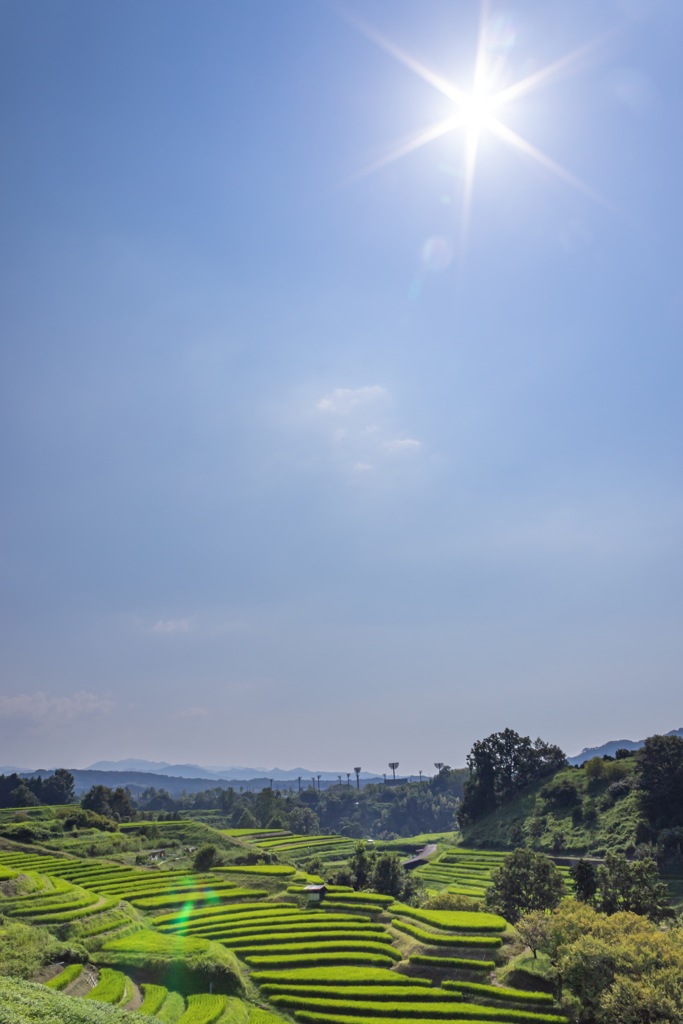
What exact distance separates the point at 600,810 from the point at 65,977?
67018mm

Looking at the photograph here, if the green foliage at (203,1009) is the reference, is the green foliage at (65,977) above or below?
above

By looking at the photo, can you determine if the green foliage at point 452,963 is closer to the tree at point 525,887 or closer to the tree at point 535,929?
the tree at point 535,929

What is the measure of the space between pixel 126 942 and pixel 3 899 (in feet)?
48.3

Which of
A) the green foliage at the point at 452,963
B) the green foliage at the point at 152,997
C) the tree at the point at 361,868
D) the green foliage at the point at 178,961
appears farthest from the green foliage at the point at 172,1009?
the tree at the point at 361,868

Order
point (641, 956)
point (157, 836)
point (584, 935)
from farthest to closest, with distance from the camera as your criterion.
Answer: point (157, 836) < point (584, 935) < point (641, 956)

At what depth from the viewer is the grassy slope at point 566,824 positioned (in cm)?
7388

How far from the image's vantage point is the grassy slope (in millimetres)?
73875

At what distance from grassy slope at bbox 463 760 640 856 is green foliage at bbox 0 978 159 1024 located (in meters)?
62.4

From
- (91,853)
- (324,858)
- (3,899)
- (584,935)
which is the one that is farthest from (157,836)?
(584,935)

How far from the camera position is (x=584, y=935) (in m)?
34.9

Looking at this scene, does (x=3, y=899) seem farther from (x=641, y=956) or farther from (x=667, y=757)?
(x=667, y=757)

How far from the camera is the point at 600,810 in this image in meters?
81.1

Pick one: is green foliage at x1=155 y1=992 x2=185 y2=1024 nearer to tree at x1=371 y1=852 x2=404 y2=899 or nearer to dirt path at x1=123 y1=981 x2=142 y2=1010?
dirt path at x1=123 y1=981 x2=142 y2=1010

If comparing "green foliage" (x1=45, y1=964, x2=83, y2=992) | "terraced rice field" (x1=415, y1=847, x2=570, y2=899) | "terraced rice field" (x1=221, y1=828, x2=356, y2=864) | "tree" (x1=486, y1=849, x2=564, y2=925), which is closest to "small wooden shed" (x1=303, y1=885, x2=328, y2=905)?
"tree" (x1=486, y1=849, x2=564, y2=925)
